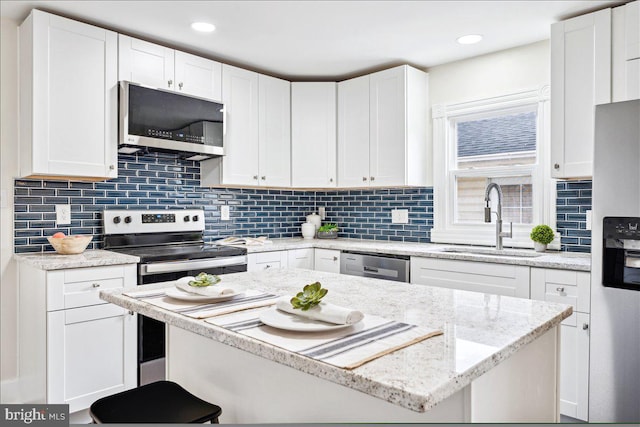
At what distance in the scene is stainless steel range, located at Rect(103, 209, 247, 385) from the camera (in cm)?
275

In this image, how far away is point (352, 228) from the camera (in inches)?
173

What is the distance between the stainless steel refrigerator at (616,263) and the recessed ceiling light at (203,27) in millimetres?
2305

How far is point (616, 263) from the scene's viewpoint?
2.18 meters

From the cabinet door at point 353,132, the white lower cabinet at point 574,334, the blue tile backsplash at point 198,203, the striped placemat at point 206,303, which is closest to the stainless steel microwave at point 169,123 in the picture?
the blue tile backsplash at point 198,203

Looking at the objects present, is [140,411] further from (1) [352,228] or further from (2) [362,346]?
(1) [352,228]

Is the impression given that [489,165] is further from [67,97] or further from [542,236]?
[67,97]

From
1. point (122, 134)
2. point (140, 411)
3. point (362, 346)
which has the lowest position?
point (140, 411)

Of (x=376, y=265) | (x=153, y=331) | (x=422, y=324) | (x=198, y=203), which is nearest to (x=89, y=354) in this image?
(x=153, y=331)

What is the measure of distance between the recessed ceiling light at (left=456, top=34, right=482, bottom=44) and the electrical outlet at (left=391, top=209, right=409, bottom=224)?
4.63 ft

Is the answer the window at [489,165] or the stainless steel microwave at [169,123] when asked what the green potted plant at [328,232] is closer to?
the window at [489,165]

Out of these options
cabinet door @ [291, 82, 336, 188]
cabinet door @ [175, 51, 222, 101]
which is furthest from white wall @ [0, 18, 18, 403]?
cabinet door @ [291, 82, 336, 188]

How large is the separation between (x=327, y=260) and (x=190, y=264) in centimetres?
121

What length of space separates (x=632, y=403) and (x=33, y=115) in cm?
346

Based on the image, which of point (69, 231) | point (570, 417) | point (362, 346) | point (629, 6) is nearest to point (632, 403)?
point (570, 417)
